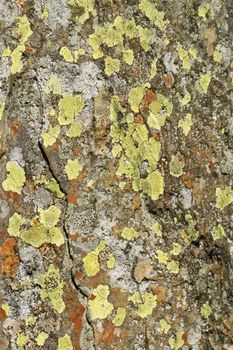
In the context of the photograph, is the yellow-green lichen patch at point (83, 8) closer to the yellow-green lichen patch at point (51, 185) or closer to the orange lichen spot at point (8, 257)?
the yellow-green lichen patch at point (51, 185)

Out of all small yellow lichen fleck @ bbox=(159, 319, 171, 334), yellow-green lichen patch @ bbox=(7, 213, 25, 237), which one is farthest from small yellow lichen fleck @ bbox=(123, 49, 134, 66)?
small yellow lichen fleck @ bbox=(159, 319, 171, 334)

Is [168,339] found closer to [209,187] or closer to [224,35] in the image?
[209,187]

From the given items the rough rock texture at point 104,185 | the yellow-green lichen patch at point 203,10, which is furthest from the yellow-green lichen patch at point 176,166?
the yellow-green lichen patch at point 203,10

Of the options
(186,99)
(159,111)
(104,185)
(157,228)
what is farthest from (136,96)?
(157,228)

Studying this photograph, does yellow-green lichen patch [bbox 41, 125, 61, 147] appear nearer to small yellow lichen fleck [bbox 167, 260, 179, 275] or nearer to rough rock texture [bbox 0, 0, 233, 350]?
rough rock texture [bbox 0, 0, 233, 350]

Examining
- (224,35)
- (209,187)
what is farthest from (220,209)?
(224,35)
